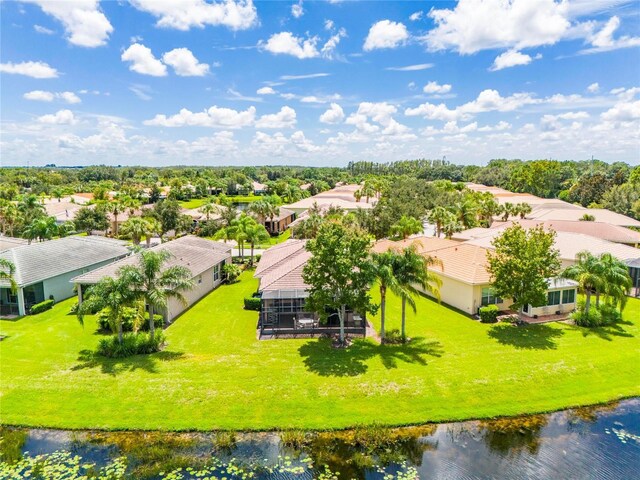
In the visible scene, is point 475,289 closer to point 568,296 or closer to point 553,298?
point 553,298

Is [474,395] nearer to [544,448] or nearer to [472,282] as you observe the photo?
[544,448]

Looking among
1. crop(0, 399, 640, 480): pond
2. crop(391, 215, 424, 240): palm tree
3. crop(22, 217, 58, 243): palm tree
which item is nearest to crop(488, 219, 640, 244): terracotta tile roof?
crop(391, 215, 424, 240): palm tree

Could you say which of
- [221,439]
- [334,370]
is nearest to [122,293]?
[221,439]

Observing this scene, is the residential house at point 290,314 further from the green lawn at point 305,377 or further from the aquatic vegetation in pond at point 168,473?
the aquatic vegetation in pond at point 168,473

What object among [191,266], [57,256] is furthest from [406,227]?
[57,256]

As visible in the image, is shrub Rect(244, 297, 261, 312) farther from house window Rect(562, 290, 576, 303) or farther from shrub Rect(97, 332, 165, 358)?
house window Rect(562, 290, 576, 303)

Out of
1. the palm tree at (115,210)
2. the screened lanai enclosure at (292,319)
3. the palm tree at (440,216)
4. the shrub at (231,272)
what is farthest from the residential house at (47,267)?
the palm tree at (440,216)
